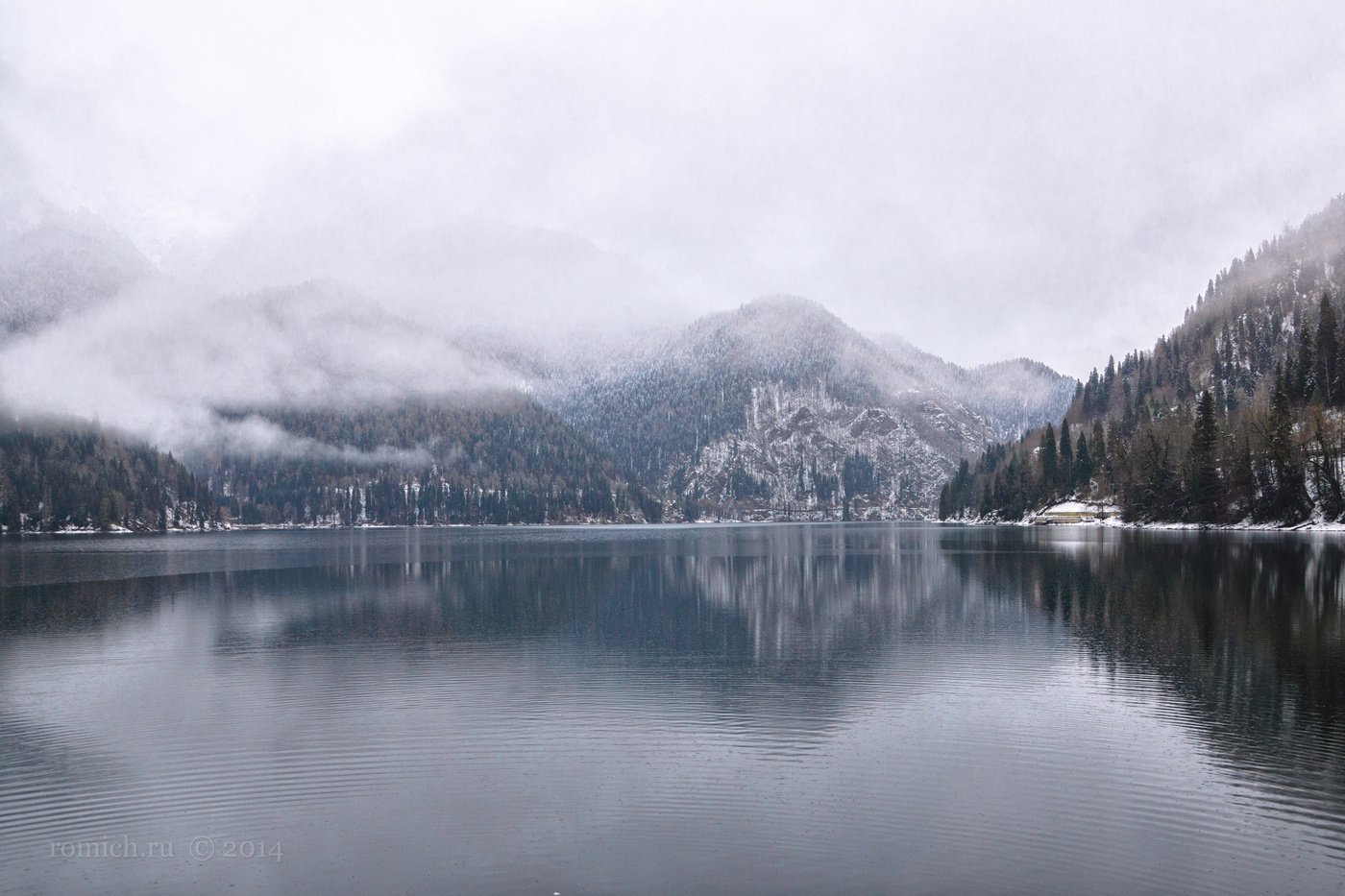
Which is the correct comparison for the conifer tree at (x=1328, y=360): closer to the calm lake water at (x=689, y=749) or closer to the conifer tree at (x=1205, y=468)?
the conifer tree at (x=1205, y=468)

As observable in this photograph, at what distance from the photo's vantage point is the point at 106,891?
644 inches

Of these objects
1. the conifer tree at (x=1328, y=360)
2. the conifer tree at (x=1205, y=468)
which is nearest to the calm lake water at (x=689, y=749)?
the conifer tree at (x=1205, y=468)

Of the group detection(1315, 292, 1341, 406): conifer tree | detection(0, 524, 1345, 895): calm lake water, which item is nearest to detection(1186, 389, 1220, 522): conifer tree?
detection(1315, 292, 1341, 406): conifer tree

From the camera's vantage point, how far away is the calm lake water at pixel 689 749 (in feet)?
56.2

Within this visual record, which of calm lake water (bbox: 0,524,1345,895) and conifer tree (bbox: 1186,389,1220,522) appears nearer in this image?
calm lake water (bbox: 0,524,1345,895)

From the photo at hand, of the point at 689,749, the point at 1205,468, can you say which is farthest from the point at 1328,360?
the point at 689,749

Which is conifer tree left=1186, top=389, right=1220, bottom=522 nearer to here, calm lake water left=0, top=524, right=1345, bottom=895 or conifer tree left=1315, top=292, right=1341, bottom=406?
conifer tree left=1315, top=292, right=1341, bottom=406

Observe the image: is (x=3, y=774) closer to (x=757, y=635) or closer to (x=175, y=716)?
(x=175, y=716)

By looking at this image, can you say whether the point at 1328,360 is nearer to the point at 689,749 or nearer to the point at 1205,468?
the point at 1205,468

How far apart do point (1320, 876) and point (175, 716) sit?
33.0 m

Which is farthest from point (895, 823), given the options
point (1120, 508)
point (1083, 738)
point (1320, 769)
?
point (1120, 508)

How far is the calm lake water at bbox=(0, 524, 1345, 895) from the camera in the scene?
1714 centimetres

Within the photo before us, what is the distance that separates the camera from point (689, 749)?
25.0 m

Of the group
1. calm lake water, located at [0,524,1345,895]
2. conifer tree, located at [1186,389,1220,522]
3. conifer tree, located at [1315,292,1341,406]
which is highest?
conifer tree, located at [1315,292,1341,406]
